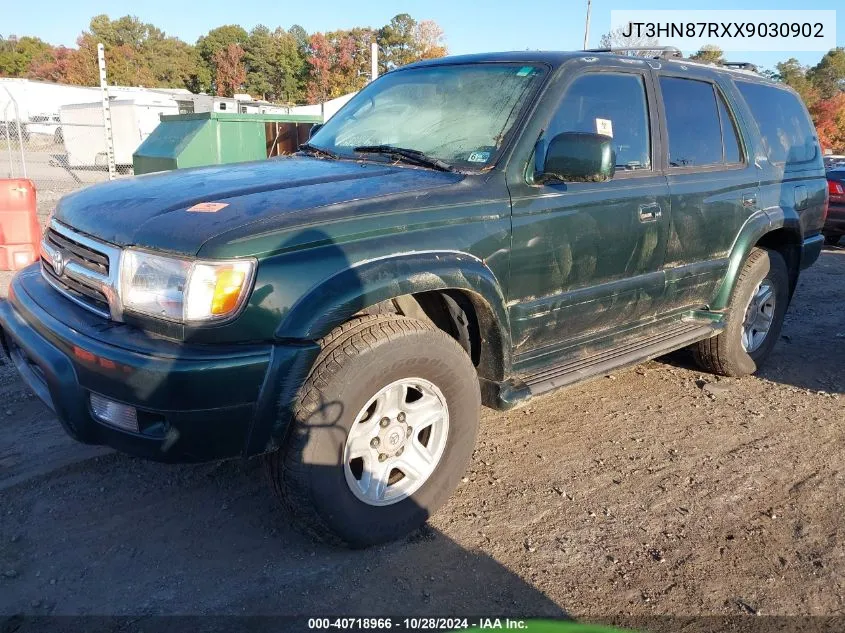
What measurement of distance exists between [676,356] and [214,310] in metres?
4.13

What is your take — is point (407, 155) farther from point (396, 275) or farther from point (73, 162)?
point (73, 162)

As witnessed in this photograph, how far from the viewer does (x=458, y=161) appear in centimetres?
322

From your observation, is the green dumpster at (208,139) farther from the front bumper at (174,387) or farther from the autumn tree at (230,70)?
the autumn tree at (230,70)

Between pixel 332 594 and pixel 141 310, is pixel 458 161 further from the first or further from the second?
pixel 332 594

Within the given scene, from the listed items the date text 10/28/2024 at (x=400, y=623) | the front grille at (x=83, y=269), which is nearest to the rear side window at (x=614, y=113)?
the front grille at (x=83, y=269)

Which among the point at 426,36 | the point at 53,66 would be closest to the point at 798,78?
the point at 426,36

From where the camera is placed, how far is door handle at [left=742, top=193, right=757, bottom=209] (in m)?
4.39

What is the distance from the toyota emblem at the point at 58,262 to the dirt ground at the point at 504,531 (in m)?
1.04

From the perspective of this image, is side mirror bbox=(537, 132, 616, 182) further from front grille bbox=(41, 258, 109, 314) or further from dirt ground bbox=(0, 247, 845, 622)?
front grille bbox=(41, 258, 109, 314)

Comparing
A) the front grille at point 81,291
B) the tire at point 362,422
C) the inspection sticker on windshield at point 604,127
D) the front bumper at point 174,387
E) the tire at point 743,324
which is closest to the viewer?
the front bumper at point 174,387

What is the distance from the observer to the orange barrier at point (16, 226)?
7340mm

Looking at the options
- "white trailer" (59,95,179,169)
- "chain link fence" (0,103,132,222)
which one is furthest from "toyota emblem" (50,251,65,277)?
"white trailer" (59,95,179,169)

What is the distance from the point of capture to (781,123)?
4980 mm

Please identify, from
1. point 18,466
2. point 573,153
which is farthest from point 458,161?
point 18,466
